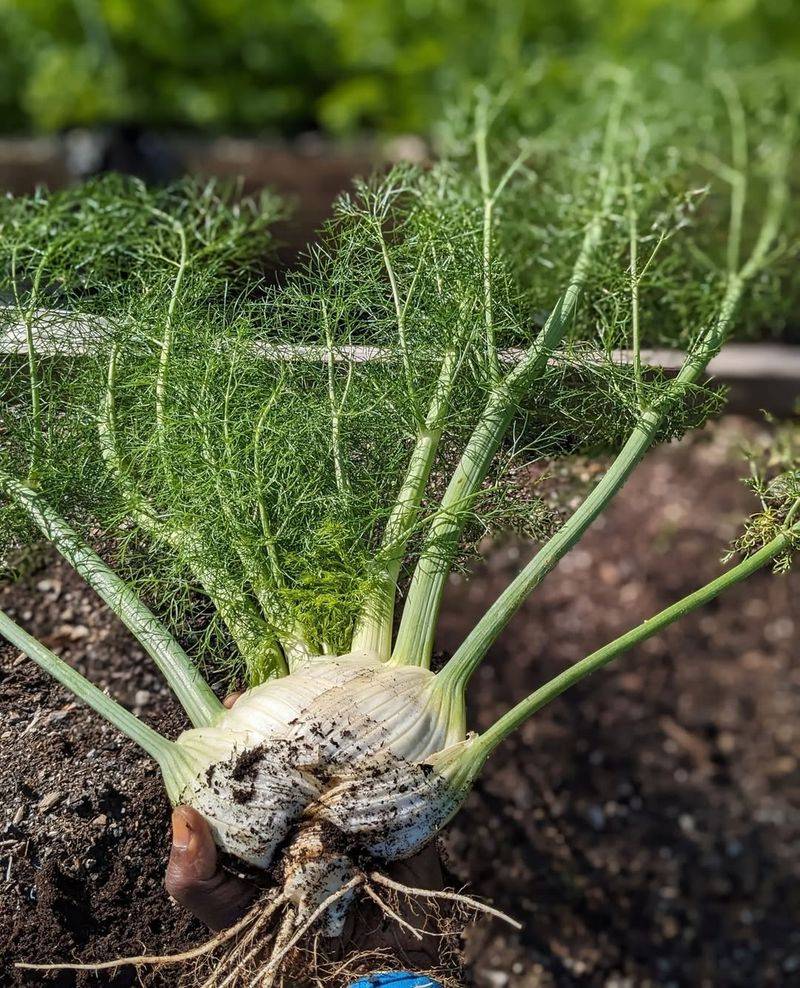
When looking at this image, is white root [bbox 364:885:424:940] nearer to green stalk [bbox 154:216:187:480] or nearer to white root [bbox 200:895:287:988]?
white root [bbox 200:895:287:988]

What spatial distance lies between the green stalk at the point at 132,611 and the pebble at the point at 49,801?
0.47 ft

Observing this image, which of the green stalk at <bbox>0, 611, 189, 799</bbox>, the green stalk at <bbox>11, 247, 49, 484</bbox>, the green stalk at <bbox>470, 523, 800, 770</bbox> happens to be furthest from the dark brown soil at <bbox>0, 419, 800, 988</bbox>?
the green stalk at <bbox>470, 523, 800, 770</bbox>

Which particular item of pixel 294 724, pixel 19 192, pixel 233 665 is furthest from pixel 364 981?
pixel 19 192

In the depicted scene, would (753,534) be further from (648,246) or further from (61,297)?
(61,297)

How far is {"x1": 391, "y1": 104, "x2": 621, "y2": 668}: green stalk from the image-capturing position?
3.06ft

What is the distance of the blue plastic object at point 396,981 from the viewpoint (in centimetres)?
82

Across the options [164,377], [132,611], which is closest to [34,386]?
[164,377]

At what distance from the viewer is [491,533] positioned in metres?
1.01

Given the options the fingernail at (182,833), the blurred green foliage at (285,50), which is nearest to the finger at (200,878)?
the fingernail at (182,833)

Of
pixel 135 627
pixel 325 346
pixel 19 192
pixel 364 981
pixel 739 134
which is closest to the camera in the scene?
pixel 364 981

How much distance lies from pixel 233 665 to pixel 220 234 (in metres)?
0.61

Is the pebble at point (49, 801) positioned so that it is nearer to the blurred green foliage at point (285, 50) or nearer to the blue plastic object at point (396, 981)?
the blue plastic object at point (396, 981)

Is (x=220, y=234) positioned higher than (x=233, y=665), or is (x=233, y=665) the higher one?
(x=220, y=234)

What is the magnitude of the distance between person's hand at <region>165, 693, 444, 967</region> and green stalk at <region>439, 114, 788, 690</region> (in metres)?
0.17
